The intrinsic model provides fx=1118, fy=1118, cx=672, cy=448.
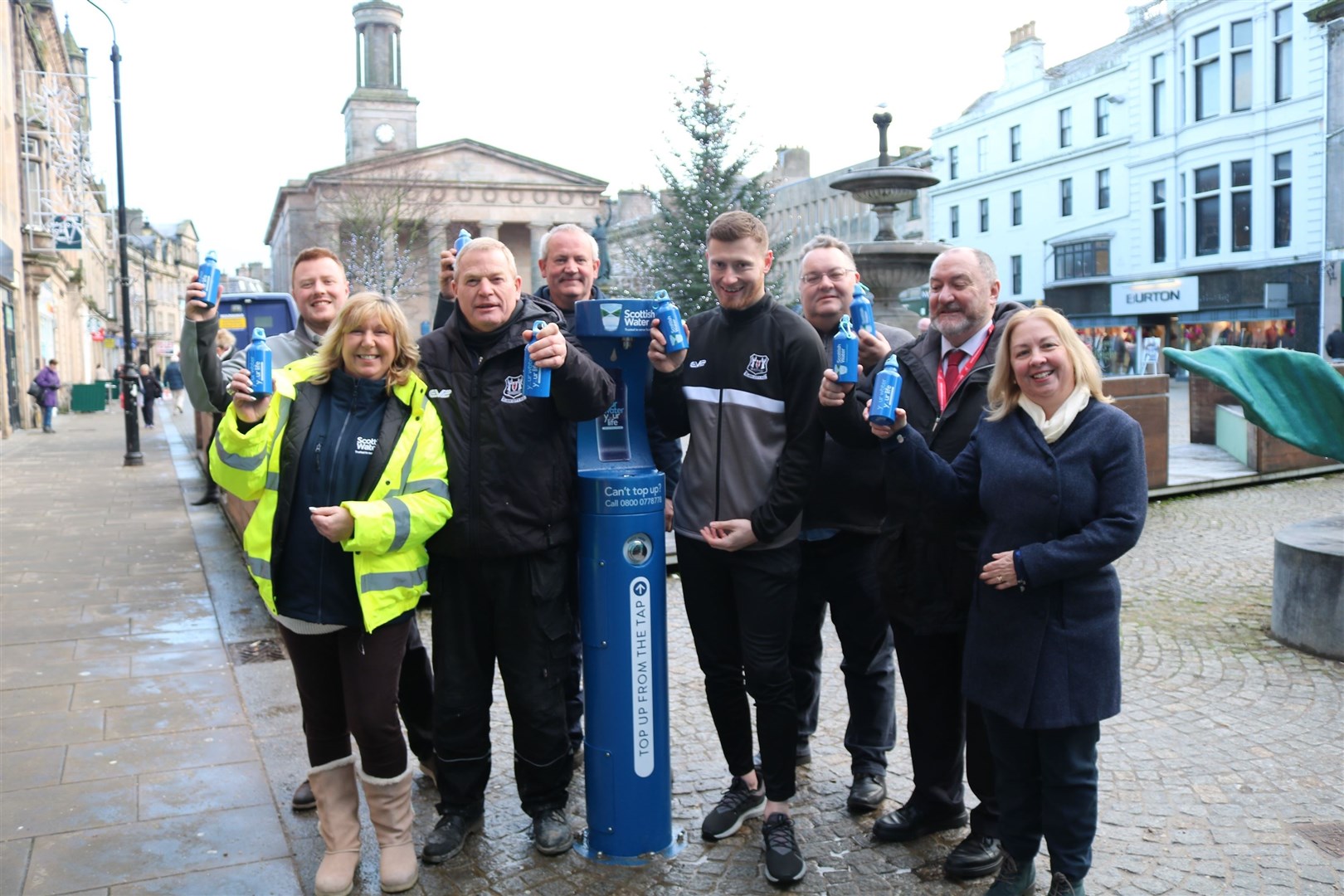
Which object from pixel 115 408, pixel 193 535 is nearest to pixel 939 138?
pixel 115 408

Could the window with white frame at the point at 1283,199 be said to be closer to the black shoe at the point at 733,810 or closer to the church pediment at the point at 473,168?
the black shoe at the point at 733,810

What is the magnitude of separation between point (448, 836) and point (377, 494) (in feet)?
4.26

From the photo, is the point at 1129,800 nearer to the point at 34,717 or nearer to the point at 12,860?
the point at 12,860

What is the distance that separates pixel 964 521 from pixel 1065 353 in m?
0.69

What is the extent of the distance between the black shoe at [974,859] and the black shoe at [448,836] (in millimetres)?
1712

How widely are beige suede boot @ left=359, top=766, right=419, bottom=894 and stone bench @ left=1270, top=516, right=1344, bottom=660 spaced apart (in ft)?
17.0

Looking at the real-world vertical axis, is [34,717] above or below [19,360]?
below

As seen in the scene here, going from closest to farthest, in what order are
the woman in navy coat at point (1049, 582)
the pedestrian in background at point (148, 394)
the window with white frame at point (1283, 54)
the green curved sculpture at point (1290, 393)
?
the woman in navy coat at point (1049, 582) → the green curved sculpture at point (1290, 393) → the pedestrian in background at point (148, 394) → the window with white frame at point (1283, 54)

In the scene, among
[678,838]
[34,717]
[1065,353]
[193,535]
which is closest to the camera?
[1065,353]

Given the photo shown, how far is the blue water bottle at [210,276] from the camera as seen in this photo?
3.85 metres

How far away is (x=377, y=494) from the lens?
12.1 feet

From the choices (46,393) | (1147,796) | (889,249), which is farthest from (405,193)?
(1147,796)

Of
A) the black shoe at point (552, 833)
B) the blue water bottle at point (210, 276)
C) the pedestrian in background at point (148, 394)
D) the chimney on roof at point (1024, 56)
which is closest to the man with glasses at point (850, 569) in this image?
the black shoe at point (552, 833)

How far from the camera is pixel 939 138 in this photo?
50469 millimetres
